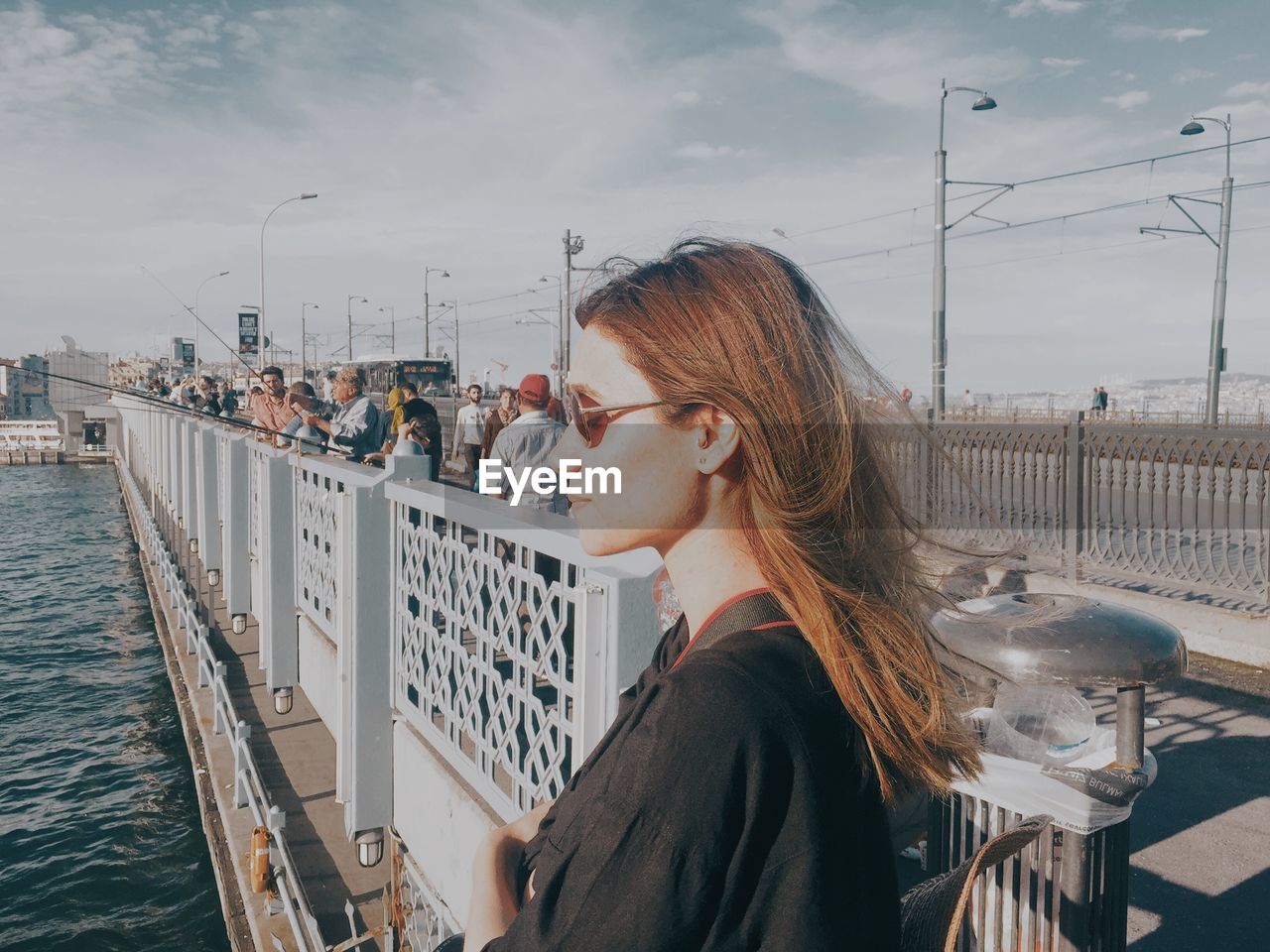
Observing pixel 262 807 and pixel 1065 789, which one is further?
pixel 262 807

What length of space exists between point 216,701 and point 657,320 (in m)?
6.59

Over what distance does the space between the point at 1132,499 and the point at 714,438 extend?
27.4 feet

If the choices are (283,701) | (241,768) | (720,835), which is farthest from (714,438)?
(283,701)

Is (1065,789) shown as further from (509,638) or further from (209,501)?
(209,501)

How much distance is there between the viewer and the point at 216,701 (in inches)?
275

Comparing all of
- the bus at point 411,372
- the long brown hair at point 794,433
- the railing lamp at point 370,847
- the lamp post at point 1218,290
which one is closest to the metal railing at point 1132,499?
the railing lamp at point 370,847

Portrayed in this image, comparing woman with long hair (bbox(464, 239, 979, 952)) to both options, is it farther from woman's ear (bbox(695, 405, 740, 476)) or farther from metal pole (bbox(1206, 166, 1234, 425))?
metal pole (bbox(1206, 166, 1234, 425))

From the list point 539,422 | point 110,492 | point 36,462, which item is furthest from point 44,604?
point 36,462

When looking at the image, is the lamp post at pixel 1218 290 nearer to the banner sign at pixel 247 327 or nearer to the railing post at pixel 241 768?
the railing post at pixel 241 768

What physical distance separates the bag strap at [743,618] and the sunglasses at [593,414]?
0.96 ft

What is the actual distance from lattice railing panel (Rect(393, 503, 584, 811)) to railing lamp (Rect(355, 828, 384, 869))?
72 cm

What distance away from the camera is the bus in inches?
1684

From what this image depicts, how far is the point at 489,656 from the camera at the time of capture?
3.15 m

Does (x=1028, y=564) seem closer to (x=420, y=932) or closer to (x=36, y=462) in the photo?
(x=420, y=932)
